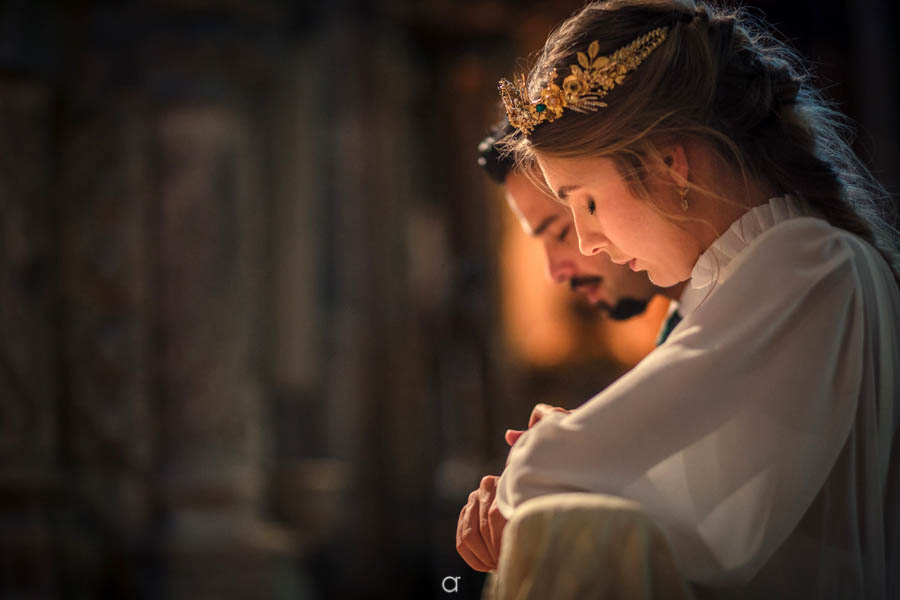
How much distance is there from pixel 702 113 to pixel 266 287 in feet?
8.43

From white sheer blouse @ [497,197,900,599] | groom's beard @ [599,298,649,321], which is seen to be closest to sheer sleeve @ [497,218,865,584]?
white sheer blouse @ [497,197,900,599]

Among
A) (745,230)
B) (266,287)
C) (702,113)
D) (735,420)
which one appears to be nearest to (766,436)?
(735,420)

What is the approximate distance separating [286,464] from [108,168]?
1230 millimetres

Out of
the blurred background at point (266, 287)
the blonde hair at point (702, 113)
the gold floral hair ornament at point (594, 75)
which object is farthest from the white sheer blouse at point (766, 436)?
the blurred background at point (266, 287)

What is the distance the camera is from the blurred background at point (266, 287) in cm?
296

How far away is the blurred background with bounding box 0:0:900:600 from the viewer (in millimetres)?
2959

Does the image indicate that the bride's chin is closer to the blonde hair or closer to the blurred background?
the blonde hair

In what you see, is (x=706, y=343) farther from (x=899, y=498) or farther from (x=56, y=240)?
(x=56, y=240)

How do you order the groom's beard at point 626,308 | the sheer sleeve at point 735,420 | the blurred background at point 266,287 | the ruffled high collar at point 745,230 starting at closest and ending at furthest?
1. the sheer sleeve at point 735,420
2. the ruffled high collar at point 745,230
3. the groom's beard at point 626,308
4. the blurred background at point 266,287

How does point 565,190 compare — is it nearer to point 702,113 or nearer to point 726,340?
point 702,113

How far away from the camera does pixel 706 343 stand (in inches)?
34.6

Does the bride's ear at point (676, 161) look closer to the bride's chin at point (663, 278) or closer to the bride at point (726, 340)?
the bride at point (726, 340)

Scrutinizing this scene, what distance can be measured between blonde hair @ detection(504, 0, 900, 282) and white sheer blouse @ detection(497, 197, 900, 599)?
13 centimetres

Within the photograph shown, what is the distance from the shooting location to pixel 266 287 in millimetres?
3373
